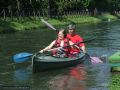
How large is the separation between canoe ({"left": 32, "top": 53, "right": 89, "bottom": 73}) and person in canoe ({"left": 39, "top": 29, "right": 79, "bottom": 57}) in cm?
31

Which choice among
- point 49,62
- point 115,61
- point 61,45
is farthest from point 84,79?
point 61,45

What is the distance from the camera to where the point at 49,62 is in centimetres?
1639

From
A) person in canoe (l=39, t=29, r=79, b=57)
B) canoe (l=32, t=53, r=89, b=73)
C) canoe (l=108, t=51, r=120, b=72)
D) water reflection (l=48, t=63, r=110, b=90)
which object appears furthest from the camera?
person in canoe (l=39, t=29, r=79, b=57)

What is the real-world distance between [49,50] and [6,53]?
6.68 meters

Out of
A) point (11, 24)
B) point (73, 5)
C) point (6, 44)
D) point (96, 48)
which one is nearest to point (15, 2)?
point (11, 24)

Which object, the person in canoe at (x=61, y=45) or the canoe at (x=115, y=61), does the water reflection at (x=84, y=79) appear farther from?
the person in canoe at (x=61, y=45)

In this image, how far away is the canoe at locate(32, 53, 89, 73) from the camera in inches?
628

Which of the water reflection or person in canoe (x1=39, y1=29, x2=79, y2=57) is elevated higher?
person in canoe (x1=39, y1=29, x2=79, y2=57)

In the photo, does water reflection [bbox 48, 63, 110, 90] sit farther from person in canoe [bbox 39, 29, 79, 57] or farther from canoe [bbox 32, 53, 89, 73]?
person in canoe [bbox 39, 29, 79, 57]

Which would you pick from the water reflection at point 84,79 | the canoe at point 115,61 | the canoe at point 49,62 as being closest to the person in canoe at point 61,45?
the canoe at point 49,62

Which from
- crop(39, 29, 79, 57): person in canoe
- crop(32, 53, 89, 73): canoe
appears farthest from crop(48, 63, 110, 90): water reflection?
crop(39, 29, 79, 57): person in canoe

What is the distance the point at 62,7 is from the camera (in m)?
60.4

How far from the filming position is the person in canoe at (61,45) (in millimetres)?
17141

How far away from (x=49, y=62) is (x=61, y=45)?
127 centimetres
